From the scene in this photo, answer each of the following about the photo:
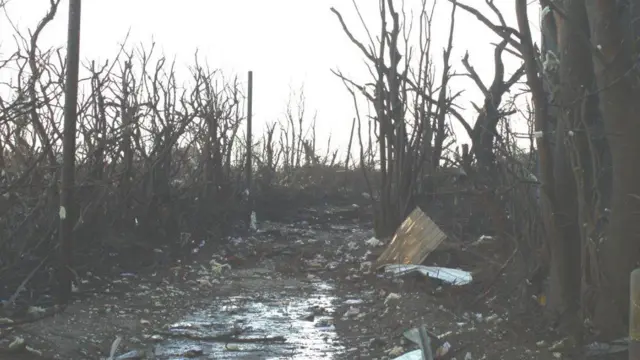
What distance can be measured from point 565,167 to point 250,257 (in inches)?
306

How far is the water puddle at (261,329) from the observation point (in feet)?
17.3

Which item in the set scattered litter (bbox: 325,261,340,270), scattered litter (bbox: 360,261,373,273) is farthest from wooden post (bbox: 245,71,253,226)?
scattered litter (bbox: 360,261,373,273)

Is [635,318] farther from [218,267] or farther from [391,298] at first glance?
[218,267]

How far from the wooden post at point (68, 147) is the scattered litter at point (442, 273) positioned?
A: 365cm

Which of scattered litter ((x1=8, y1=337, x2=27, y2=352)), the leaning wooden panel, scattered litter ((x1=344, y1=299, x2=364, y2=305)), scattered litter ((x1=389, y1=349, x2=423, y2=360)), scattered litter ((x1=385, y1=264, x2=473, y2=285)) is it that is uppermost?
the leaning wooden panel

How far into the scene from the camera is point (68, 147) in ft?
20.6

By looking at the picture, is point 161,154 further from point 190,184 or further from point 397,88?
point 397,88

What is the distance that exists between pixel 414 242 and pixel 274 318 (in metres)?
2.65

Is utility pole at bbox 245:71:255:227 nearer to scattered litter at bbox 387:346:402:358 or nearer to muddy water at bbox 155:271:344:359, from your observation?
muddy water at bbox 155:271:344:359

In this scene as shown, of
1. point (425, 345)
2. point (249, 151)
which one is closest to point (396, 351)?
point (425, 345)

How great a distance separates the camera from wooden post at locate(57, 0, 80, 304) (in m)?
6.28

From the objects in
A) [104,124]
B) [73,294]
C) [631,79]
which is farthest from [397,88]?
[631,79]

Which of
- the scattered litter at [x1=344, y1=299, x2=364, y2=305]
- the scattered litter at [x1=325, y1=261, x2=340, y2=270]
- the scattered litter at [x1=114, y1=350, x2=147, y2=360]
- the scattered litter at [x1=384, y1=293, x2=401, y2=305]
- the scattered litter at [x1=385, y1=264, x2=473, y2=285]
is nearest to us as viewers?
the scattered litter at [x1=114, y1=350, x2=147, y2=360]

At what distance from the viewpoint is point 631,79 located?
Answer: 13.1 feet
